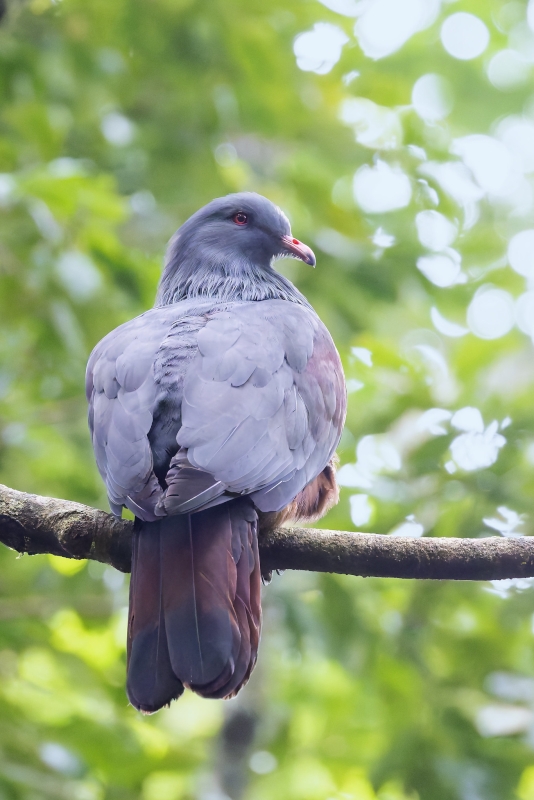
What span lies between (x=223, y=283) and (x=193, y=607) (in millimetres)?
2091

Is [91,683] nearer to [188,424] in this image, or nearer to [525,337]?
[188,424]

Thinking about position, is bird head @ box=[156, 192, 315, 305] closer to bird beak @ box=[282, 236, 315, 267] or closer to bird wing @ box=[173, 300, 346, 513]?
bird beak @ box=[282, 236, 315, 267]

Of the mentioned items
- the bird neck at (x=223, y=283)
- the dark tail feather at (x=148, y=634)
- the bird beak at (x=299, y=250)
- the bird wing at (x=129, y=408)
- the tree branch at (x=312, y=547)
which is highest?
the bird beak at (x=299, y=250)

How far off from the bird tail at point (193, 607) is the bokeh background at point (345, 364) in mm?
1612

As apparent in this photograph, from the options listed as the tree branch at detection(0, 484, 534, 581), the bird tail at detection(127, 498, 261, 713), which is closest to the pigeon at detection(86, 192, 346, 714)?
the bird tail at detection(127, 498, 261, 713)

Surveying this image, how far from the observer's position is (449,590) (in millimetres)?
4391

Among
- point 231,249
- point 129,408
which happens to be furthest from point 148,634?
point 231,249

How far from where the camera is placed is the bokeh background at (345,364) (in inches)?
158

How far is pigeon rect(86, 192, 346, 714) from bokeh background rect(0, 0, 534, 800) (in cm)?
88

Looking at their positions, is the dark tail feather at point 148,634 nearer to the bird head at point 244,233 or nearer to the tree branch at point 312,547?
the tree branch at point 312,547

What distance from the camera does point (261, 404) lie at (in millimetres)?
2850

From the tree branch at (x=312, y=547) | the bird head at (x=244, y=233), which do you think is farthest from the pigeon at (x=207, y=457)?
the bird head at (x=244, y=233)

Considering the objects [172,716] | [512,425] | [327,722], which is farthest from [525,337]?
[172,716]

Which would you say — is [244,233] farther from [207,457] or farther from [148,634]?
[148,634]
